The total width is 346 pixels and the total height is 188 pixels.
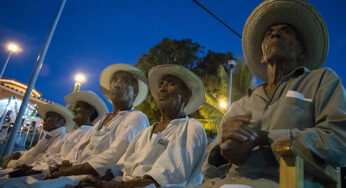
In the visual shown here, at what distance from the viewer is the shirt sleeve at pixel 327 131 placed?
1.50 metres

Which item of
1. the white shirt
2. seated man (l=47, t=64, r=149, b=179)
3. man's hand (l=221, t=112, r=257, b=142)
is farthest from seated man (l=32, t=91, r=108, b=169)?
man's hand (l=221, t=112, r=257, b=142)

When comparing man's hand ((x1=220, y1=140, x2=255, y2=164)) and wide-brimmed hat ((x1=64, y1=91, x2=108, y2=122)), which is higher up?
wide-brimmed hat ((x1=64, y1=91, x2=108, y2=122))

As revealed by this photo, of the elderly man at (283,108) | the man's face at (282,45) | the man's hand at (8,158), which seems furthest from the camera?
the man's hand at (8,158)

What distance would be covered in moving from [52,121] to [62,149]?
144 cm

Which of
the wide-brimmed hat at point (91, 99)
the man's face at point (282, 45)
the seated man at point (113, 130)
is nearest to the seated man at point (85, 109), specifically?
the wide-brimmed hat at point (91, 99)

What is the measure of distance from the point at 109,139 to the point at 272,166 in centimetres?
255

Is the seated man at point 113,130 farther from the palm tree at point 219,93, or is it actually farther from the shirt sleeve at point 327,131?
the palm tree at point 219,93

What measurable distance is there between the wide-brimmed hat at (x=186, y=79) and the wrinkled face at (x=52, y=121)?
3.01 metres

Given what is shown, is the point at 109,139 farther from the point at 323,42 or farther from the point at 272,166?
the point at 323,42

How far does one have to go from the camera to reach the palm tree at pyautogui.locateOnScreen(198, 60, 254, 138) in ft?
56.8

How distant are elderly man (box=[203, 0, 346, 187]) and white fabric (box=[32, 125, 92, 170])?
3203mm

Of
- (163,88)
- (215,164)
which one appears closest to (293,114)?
(215,164)

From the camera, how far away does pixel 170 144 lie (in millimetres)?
2863

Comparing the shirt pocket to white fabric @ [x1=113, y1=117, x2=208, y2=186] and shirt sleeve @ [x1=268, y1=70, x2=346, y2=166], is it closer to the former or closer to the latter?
shirt sleeve @ [x1=268, y1=70, x2=346, y2=166]
